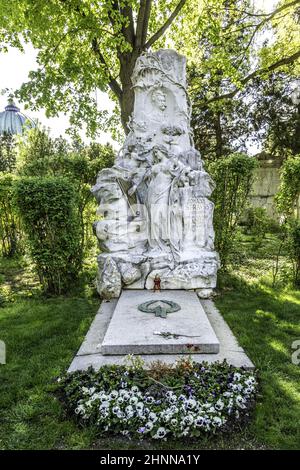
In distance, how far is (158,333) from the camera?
384cm

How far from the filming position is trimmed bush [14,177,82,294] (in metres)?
6.33

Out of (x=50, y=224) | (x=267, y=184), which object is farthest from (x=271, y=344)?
(x=267, y=184)

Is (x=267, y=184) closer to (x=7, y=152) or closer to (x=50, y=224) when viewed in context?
(x=50, y=224)

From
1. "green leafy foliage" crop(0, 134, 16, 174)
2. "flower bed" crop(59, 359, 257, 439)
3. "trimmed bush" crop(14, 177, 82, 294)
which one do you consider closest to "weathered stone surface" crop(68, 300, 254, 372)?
"flower bed" crop(59, 359, 257, 439)

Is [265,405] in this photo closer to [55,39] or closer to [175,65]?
[175,65]

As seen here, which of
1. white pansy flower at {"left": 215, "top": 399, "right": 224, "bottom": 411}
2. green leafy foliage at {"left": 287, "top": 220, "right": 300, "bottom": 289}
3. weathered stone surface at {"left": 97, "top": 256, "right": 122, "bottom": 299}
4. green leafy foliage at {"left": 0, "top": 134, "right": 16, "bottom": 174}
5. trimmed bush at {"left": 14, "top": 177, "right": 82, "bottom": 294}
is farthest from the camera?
green leafy foliage at {"left": 0, "top": 134, "right": 16, "bottom": 174}

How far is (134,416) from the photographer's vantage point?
9.39ft

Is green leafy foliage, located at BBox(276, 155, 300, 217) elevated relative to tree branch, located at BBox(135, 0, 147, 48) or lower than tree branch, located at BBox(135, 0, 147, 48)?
lower

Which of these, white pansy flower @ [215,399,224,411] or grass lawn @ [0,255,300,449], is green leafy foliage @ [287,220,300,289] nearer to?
grass lawn @ [0,255,300,449]

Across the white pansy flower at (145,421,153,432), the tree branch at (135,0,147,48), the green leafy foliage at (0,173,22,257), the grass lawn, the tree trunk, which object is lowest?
the grass lawn

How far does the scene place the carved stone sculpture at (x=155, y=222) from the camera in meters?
5.75

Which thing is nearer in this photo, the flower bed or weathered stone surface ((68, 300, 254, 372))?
the flower bed

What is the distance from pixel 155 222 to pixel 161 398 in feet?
10.8

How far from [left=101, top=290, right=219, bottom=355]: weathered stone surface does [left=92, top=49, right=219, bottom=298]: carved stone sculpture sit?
0.98 metres
